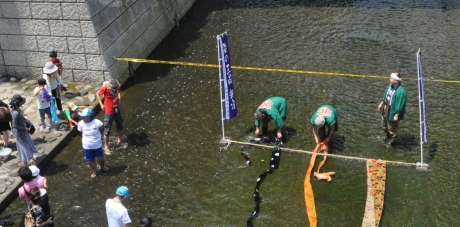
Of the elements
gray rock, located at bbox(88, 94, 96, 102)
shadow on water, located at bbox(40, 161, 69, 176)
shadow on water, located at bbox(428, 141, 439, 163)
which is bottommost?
shadow on water, located at bbox(40, 161, 69, 176)

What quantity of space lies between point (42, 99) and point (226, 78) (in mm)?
4136

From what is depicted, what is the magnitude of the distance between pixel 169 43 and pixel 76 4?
13.6 feet

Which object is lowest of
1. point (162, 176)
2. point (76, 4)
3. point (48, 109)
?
point (162, 176)

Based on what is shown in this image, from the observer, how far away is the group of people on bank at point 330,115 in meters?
11.5

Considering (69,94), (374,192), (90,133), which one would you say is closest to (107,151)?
(90,133)

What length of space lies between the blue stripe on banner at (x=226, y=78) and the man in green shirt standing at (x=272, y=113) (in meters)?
0.63

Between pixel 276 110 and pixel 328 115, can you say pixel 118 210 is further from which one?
pixel 328 115

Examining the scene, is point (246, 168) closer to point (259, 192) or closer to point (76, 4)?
point (259, 192)


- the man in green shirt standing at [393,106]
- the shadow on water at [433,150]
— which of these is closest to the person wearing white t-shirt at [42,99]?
the man in green shirt standing at [393,106]

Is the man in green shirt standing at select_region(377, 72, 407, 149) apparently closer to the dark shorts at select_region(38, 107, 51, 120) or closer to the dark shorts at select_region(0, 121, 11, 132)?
the dark shorts at select_region(38, 107, 51, 120)

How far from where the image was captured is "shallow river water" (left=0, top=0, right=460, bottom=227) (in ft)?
34.9

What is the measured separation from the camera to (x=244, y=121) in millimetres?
13453

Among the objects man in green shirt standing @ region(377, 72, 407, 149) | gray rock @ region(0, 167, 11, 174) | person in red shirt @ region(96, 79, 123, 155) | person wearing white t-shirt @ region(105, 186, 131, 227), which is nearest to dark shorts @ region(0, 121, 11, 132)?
gray rock @ region(0, 167, 11, 174)

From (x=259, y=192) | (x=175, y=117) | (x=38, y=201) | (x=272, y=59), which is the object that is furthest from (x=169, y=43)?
(x=38, y=201)
